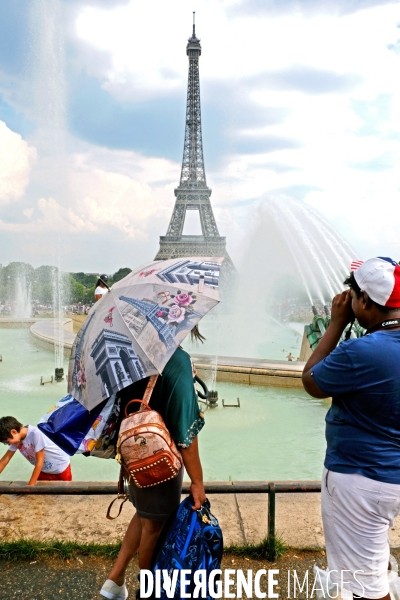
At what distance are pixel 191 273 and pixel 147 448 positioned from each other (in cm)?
97

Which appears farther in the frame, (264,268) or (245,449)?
(264,268)

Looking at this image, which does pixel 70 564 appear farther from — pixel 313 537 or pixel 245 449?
pixel 245 449

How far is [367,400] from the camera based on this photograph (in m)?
2.27

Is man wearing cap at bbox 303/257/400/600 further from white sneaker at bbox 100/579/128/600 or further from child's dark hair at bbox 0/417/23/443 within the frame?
child's dark hair at bbox 0/417/23/443

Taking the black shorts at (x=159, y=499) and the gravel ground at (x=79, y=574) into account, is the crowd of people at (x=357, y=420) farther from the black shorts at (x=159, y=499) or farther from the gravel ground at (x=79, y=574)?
the gravel ground at (x=79, y=574)

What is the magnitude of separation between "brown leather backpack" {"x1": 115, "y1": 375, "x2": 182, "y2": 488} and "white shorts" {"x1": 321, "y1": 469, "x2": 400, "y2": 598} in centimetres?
77

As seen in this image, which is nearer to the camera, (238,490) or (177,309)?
(177,309)

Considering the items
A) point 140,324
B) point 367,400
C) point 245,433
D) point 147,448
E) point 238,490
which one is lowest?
point 245,433

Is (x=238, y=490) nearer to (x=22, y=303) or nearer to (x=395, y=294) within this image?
(x=395, y=294)

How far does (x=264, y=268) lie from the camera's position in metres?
19.8

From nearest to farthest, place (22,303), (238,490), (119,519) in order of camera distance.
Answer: (238,490)
(119,519)
(22,303)

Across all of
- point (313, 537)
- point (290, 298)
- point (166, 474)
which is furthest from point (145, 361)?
point (290, 298)

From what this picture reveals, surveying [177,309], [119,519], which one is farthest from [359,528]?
[119,519]

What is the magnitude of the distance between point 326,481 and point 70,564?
81.5 inches
